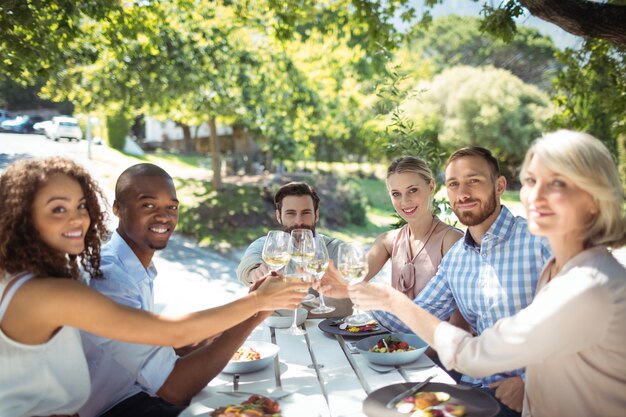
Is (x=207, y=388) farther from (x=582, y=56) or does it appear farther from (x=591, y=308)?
(x=582, y=56)

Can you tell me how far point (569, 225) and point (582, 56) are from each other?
5.27m

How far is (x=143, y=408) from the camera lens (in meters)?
2.28

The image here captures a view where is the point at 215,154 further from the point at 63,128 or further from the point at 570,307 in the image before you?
the point at 570,307

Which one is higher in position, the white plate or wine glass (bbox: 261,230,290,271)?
wine glass (bbox: 261,230,290,271)

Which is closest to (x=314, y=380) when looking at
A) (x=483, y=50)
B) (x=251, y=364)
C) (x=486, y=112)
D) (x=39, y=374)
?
(x=251, y=364)

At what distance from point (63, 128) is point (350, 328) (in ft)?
33.8

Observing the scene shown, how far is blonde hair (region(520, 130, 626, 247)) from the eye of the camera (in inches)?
70.1

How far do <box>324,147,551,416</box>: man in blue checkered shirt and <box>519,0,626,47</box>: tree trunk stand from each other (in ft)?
5.29

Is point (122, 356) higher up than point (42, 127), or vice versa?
point (42, 127)

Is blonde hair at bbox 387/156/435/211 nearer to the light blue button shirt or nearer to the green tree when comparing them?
the light blue button shirt

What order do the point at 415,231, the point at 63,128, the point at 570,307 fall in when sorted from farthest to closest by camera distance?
the point at 63,128
the point at 415,231
the point at 570,307

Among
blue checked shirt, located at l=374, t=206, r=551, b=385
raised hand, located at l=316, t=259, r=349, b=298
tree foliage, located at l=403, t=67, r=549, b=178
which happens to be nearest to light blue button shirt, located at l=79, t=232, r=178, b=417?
raised hand, located at l=316, t=259, r=349, b=298

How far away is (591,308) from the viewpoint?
1688 mm

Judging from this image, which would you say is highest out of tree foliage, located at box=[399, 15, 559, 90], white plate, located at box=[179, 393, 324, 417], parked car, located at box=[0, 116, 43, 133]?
tree foliage, located at box=[399, 15, 559, 90]
